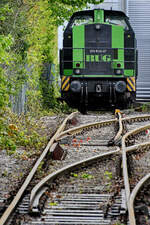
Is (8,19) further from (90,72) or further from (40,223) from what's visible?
(40,223)

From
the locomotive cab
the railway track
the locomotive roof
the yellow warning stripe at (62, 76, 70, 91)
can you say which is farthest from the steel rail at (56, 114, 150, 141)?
the locomotive roof

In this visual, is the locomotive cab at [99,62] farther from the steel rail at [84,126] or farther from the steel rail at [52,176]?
the steel rail at [52,176]

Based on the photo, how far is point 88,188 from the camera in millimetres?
5301

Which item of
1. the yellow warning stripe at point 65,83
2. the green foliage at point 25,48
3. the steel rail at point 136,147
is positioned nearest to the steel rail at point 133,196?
the steel rail at point 136,147

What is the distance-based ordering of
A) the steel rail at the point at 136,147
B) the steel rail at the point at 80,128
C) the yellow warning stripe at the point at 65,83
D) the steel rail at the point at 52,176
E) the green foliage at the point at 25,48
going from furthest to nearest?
1. the yellow warning stripe at the point at 65,83
2. the green foliage at the point at 25,48
3. the steel rail at the point at 80,128
4. the steel rail at the point at 136,147
5. the steel rail at the point at 52,176

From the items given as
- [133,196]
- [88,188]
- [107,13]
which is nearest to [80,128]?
[88,188]

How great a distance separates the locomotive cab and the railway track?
4714mm

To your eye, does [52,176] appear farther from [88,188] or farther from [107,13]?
[107,13]

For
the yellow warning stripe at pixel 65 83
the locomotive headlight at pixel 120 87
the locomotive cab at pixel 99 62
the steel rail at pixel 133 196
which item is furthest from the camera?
the yellow warning stripe at pixel 65 83

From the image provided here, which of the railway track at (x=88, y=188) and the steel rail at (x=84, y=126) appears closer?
the railway track at (x=88, y=188)

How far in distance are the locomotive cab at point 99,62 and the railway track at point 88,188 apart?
15.5 feet

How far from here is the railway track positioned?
4.27m

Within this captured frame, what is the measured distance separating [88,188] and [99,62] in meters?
8.46

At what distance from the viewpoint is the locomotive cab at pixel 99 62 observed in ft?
42.7
